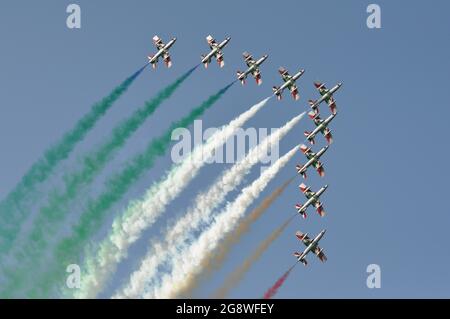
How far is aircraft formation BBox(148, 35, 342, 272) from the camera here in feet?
522

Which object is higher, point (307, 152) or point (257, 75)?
point (257, 75)

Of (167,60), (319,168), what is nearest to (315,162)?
(319,168)

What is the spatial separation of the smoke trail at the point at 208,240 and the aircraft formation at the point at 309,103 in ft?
9.77

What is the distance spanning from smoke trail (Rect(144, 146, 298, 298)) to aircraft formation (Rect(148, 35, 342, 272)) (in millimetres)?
2979

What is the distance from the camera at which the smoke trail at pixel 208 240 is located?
14525 centimetres

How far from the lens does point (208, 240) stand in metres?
151

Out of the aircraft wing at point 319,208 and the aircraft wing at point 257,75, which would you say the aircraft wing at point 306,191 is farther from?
the aircraft wing at point 257,75

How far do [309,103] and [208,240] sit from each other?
23730mm

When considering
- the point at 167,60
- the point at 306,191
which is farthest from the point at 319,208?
the point at 167,60

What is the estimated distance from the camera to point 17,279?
14325 centimetres

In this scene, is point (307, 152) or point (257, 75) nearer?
point (307, 152)

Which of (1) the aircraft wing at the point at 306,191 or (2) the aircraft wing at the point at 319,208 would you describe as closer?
(2) the aircraft wing at the point at 319,208

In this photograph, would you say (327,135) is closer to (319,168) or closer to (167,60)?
(319,168)
